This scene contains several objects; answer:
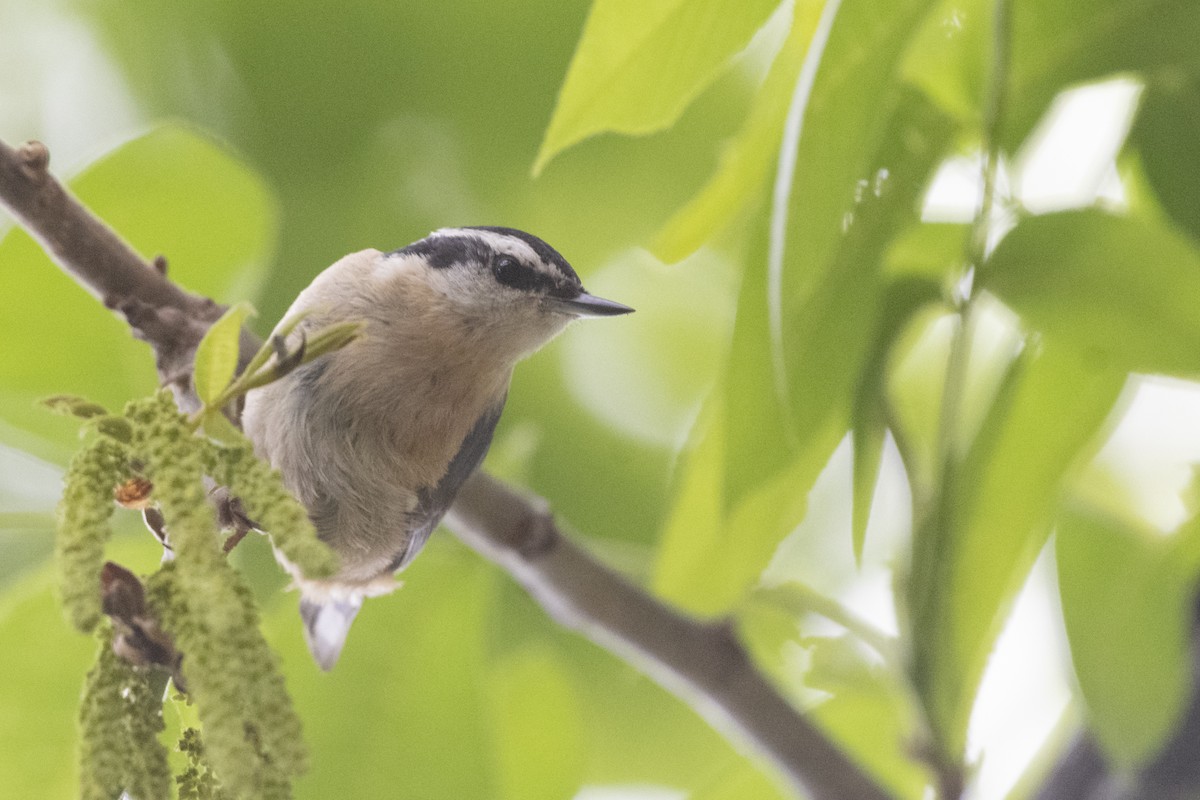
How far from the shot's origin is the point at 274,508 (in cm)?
39

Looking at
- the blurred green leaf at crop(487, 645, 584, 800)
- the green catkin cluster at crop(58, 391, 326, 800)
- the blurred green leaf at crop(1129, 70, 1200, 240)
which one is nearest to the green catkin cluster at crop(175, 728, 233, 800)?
the green catkin cluster at crop(58, 391, 326, 800)

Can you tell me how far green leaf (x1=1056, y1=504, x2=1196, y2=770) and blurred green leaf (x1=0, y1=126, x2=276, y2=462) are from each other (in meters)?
0.51

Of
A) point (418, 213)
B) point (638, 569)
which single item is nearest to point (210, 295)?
point (418, 213)

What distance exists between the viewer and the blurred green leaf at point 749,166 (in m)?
0.59

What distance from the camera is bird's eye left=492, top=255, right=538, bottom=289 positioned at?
2.05 ft

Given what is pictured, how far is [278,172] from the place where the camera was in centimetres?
85

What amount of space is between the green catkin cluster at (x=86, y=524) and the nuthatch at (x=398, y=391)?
0.06 meters

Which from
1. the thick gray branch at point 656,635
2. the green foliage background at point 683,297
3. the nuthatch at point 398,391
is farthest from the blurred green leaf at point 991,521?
the nuthatch at point 398,391

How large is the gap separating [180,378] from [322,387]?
0.18 ft

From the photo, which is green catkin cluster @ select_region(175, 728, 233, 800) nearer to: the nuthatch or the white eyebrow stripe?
the nuthatch

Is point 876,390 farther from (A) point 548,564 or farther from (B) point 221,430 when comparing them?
(B) point 221,430

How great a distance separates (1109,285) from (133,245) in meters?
0.50

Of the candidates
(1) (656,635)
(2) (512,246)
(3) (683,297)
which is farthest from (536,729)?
(2) (512,246)

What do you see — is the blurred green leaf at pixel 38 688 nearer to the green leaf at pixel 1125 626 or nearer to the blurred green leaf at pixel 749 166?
the blurred green leaf at pixel 749 166
